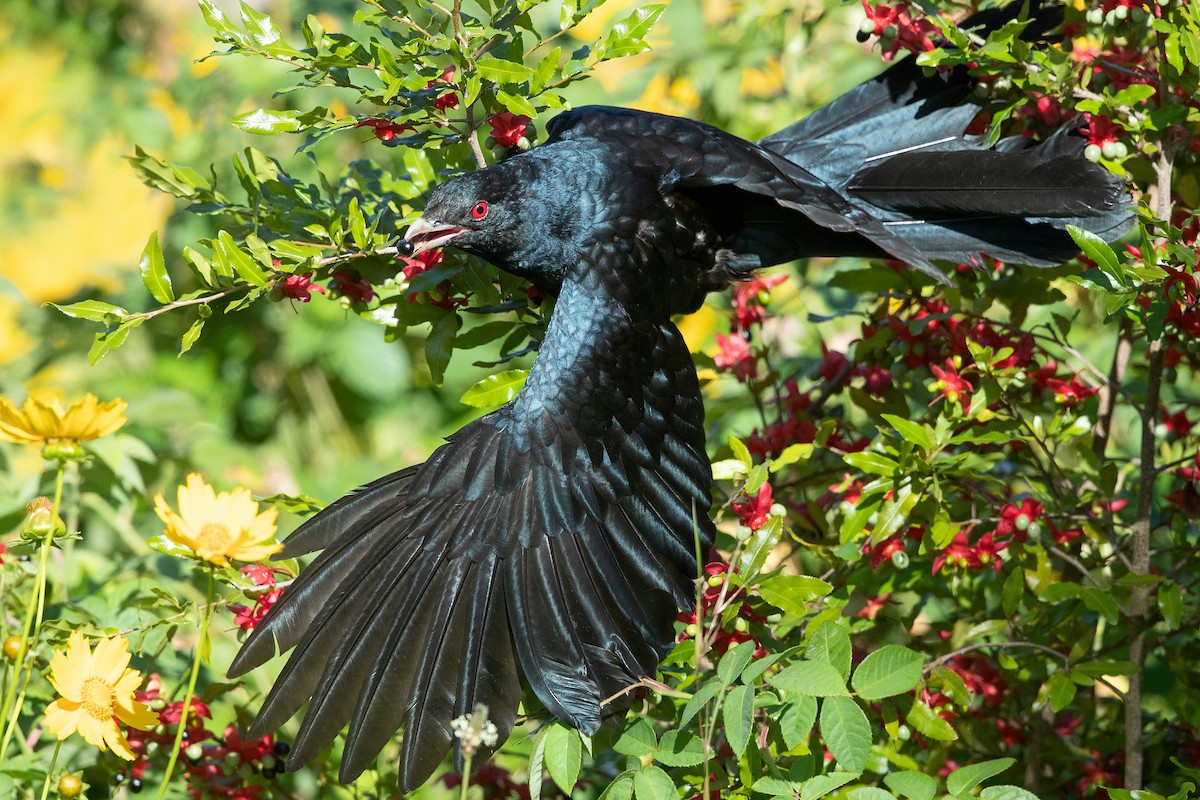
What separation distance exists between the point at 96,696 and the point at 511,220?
103cm

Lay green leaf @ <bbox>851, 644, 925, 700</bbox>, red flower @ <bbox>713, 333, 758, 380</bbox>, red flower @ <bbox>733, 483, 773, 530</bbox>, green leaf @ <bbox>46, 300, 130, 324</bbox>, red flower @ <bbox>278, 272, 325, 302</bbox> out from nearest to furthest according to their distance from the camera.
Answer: green leaf @ <bbox>851, 644, 925, 700</bbox>, green leaf @ <bbox>46, 300, 130, 324</bbox>, red flower @ <bbox>733, 483, 773, 530</bbox>, red flower @ <bbox>278, 272, 325, 302</bbox>, red flower @ <bbox>713, 333, 758, 380</bbox>

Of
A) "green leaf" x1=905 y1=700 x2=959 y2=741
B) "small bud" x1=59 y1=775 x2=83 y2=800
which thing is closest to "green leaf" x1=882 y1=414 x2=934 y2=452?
"green leaf" x1=905 y1=700 x2=959 y2=741

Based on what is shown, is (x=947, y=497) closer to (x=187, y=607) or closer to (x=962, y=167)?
(x=962, y=167)

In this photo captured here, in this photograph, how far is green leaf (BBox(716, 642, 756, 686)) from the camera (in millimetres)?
1507

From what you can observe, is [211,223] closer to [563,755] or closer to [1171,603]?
[563,755]

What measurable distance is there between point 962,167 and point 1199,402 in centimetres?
62

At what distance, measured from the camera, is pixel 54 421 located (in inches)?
65.6

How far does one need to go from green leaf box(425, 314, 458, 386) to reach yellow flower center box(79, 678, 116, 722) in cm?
71

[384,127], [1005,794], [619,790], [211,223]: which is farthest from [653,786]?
[211,223]

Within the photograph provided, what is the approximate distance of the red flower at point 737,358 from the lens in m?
2.33

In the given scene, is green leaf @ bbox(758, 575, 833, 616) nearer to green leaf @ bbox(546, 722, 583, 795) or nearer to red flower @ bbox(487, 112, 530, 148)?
green leaf @ bbox(546, 722, 583, 795)

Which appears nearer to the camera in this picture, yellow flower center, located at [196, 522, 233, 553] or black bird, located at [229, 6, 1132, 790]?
yellow flower center, located at [196, 522, 233, 553]

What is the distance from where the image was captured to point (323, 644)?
189cm

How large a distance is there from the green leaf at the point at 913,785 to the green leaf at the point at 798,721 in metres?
0.13
